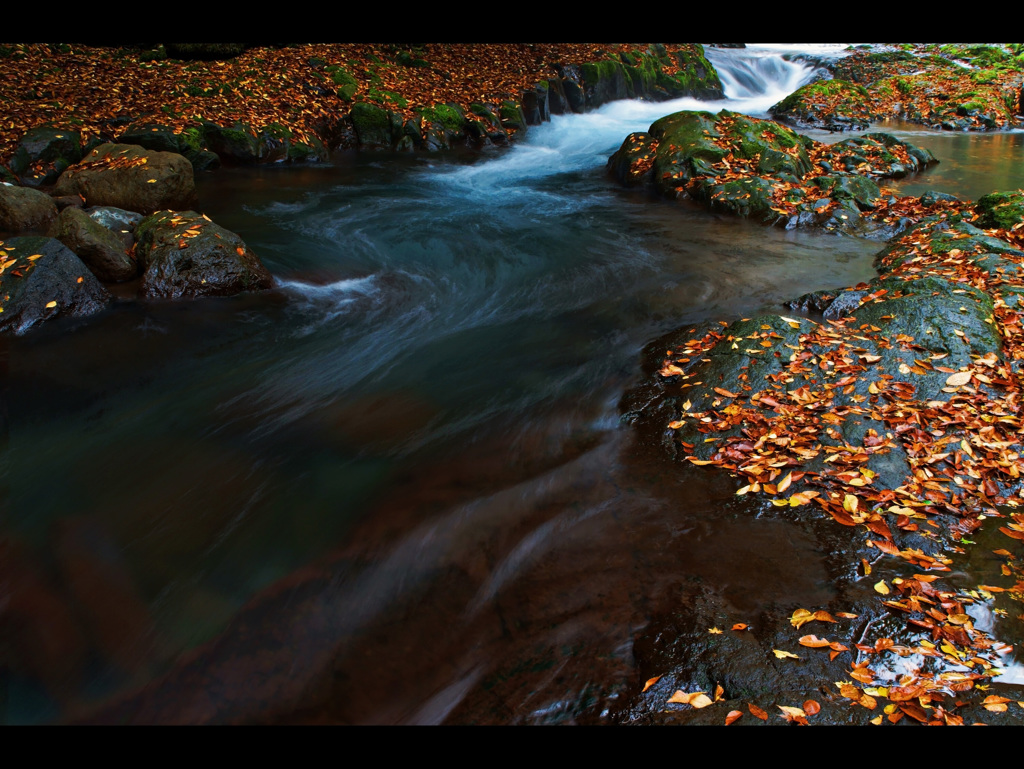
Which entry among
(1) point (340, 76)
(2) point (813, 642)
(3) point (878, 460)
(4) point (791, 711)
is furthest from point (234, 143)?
(4) point (791, 711)

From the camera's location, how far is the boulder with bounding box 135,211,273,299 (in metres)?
7.19

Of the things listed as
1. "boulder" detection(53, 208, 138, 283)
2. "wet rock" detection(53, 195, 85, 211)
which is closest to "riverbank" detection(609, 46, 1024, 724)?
"boulder" detection(53, 208, 138, 283)

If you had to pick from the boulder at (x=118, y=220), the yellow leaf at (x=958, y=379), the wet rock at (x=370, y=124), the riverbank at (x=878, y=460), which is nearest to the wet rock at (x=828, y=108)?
the wet rock at (x=370, y=124)

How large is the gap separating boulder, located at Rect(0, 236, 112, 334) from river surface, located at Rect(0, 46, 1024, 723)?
0.28m

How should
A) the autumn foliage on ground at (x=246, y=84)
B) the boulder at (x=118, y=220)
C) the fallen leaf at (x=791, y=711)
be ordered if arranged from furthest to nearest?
the autumn foliage on ground at (x=246, y=84) → the boulder at (x=118, y=220) → the fallen leaf at (x=791, y=711)

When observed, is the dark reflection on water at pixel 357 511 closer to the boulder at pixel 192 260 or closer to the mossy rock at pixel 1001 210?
the boulder at pixel 192 260

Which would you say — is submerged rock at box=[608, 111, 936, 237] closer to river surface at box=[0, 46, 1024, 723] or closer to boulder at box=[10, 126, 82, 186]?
river surface at box=[0, 46, 1024, 723]

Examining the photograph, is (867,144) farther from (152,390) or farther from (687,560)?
(152,390)

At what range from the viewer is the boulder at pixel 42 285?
6.38 meters

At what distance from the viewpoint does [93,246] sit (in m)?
7.26

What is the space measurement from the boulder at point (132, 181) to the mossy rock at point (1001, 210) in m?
12.2

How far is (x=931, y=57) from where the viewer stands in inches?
1077

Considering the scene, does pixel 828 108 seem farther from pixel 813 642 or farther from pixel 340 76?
pixel 813 642

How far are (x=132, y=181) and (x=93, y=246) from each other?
224 centimetres
